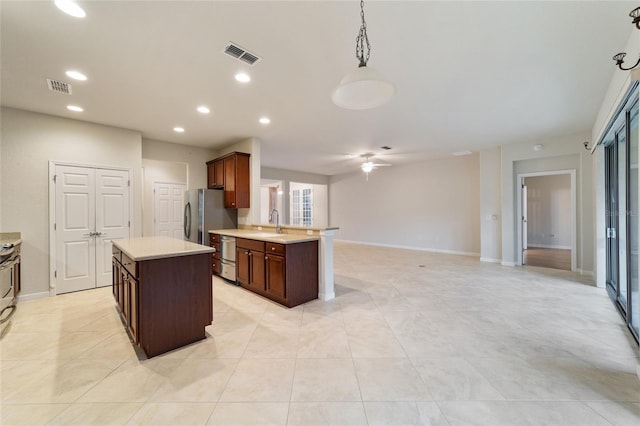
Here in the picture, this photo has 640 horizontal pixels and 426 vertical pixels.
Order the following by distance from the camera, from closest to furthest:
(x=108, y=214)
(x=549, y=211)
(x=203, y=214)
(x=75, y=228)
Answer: (x=75, y=228) → (x=108, y=214) → (x=203, y=214) → (x=549, y=211)

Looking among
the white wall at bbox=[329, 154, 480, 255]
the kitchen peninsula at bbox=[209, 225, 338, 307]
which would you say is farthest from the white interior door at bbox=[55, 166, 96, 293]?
the white wall at bbox=[329, 154, 480, 255]

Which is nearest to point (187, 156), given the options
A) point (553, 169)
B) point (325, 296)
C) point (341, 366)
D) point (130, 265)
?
point (130, 265)

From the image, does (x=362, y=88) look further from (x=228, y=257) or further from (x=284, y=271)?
(x=228, y=257)

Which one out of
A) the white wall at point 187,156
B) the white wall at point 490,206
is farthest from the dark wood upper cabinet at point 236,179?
the white wall at point 490,206

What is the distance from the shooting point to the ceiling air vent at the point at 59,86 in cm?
291

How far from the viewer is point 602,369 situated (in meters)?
2.05

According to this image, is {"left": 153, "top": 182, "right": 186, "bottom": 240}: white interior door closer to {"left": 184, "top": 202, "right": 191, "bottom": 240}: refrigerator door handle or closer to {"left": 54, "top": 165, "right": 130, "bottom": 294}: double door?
{"left": 184, "top": 202, "right": 191, "bottom": 240}: refrigerator door handle

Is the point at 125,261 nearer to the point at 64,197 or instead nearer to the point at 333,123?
the point at 64,197

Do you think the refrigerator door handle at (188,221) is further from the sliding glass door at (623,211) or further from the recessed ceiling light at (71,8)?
the sliding glass door at (623,211)

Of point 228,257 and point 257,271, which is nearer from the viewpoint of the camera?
point 257,271

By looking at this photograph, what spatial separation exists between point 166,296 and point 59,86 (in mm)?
2892

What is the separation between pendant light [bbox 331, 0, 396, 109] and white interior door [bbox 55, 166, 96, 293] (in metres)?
4.71

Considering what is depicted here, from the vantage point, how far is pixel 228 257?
14.8 ft

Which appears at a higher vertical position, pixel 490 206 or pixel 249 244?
pixel 490 206
